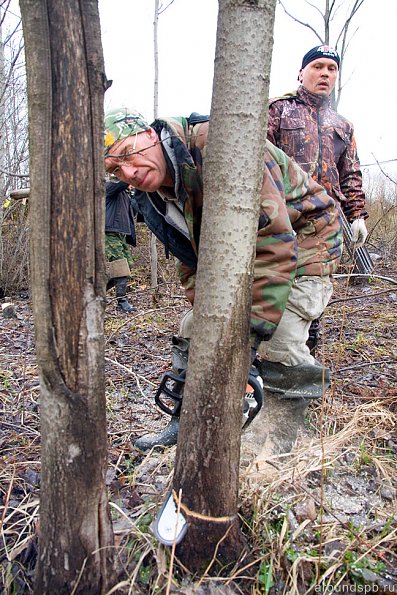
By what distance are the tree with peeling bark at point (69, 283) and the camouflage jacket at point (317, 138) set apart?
6.44 ft

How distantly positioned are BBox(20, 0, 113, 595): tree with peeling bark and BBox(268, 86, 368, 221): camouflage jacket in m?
1.96

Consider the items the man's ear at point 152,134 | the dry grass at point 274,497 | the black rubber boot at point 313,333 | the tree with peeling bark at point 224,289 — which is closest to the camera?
the tree with peeling bark at point 224,289

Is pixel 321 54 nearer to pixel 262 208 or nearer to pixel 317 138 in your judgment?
pixel 317 138

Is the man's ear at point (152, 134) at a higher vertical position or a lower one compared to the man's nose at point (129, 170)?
higher

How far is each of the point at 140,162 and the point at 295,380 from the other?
1.25 m

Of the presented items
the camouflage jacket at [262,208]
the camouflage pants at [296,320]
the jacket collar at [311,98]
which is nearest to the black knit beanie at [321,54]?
the jacket collar at [311,98]

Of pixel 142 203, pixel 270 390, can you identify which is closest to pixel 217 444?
pixel 270 390

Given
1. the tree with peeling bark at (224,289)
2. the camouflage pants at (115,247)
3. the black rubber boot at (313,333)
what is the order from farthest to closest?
the camouflage pants at (115,247)
the black rubber boot at (313,333)
the tree with peeling bark at (224,289)

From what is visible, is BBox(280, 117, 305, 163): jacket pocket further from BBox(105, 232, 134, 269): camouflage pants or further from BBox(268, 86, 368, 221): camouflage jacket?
BBox(105, 232, 134, 269): camouflage pants

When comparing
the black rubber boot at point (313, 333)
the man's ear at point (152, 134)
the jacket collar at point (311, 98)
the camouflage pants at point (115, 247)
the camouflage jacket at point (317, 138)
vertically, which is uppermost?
the jacket collar at point (311, 98)

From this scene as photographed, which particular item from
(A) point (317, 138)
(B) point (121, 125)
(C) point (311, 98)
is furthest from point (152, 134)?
(C) point (311, 98)

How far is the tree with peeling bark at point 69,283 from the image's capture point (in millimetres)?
970

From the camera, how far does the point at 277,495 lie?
1.67 meters

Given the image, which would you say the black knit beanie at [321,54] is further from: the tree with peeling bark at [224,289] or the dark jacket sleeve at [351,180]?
the tree with peeling bark at [224,289]
